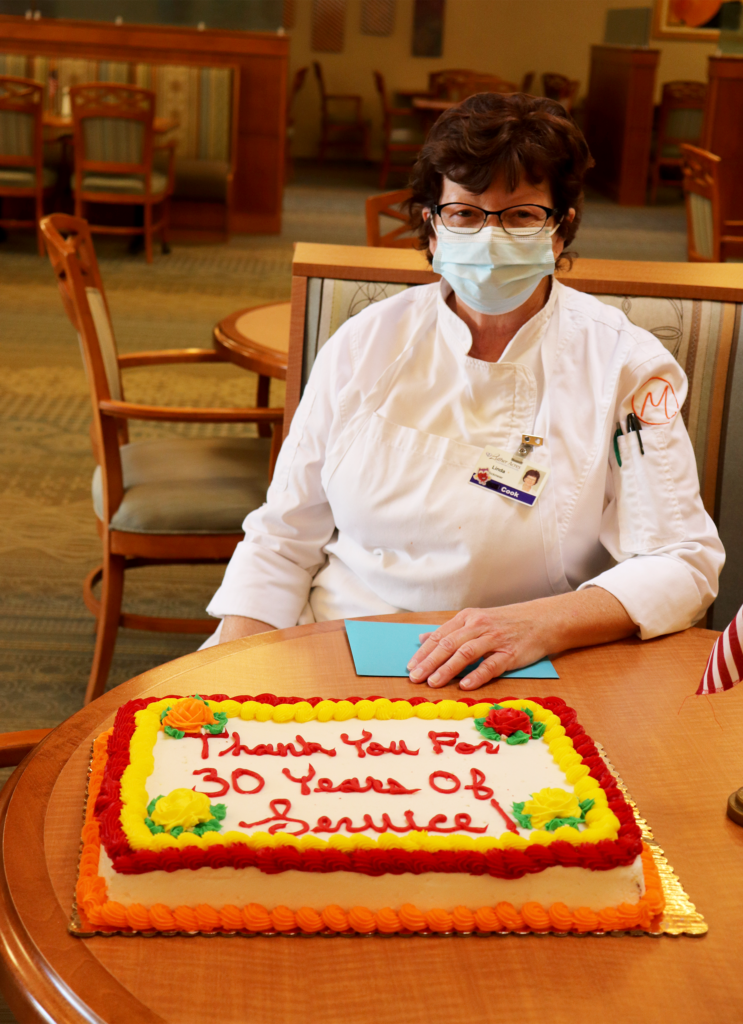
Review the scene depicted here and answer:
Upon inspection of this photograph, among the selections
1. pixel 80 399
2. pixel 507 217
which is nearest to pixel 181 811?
pixel 507 217

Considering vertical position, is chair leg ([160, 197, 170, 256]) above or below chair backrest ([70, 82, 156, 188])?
below

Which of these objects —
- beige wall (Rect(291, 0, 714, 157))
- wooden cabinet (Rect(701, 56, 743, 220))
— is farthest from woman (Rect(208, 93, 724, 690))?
beige wall (Rect(291, 0, 714, 157))

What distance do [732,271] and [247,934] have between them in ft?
5.01

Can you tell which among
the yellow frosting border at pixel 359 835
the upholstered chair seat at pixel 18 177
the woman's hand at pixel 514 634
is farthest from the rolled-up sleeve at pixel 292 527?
the upholstered chair seat at pixel 18 177

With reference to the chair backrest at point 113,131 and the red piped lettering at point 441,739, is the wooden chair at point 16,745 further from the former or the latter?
the chair backrest at point 113,131

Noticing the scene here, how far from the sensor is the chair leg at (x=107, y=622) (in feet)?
8.03

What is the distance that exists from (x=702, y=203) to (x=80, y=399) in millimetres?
2989

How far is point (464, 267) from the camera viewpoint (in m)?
1.49

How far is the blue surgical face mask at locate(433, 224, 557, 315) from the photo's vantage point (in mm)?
1476

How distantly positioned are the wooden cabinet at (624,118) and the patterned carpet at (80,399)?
3.18 feet

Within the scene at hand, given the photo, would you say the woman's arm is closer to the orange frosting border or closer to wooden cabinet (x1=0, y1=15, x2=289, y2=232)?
the orange frosting border

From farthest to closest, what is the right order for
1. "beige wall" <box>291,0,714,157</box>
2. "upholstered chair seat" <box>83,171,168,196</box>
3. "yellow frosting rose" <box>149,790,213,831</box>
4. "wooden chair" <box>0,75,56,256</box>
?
"beige wall" <box>291,0,714,157</box> < "upholstered chair seat" <box>83,171,168,196</box> < "wooden chair" <box>0,75,56,256</box> < "yellow frosting rose" <box>149,790,213,831</box>

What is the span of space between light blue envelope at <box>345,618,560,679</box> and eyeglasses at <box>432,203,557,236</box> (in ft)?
1.93

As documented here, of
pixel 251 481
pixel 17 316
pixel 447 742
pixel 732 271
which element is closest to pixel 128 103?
pixel 17 316
